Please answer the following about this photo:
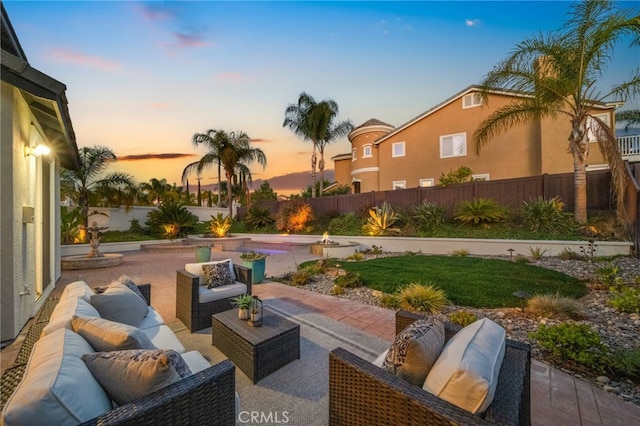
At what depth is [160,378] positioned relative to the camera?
1411 mm

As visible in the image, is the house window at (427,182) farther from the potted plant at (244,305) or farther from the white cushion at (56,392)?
the white cushion at (56,392)

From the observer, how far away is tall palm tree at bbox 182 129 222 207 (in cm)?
1961

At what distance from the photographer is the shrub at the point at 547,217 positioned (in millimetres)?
9156

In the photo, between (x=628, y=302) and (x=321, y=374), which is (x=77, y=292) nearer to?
(x=321, y=374)

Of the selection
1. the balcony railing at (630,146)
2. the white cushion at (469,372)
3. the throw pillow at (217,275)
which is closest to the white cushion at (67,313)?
the throw pillow at (217,275)

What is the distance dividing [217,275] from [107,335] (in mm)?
2696

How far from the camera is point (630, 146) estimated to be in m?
13.2

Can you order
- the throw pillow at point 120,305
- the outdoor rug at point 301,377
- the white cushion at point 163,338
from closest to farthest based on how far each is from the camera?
the outdoor rug at point 301,377 → the white cushion at point 163,338 → the throw pillow at point 120,305

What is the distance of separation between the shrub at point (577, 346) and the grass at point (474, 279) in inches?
63.6

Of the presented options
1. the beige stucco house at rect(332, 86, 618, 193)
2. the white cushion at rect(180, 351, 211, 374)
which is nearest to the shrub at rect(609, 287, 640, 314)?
the white cushion at rect(180, 351, 211, 374)

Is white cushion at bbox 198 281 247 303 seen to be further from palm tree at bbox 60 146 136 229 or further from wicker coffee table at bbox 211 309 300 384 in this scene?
palm tree at bbox 60 146 136 229

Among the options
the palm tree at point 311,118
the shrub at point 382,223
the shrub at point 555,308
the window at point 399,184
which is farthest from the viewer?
the palm tree at point 311,118

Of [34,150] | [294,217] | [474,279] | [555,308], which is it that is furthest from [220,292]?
[294,217]

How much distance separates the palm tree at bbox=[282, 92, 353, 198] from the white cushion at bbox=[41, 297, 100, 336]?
1835cm
